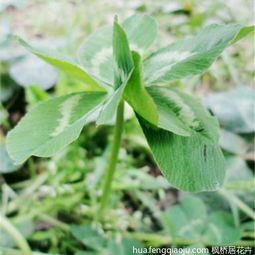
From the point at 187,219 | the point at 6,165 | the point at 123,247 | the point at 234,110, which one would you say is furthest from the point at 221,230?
the point at 6,165

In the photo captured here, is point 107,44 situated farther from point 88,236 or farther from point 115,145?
point 88,236

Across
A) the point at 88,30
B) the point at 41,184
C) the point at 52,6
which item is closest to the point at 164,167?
the point at 41,184

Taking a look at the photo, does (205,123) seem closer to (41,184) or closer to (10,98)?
(41,184)

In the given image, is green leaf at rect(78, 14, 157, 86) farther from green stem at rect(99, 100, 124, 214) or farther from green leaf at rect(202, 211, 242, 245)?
green leaf at rect(202, 211, 242, 245)

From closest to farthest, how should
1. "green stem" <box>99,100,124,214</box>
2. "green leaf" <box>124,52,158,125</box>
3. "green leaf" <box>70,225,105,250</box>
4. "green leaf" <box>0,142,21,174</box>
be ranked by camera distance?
"green leaf" <box>124,52,158,125</box> → "green stem" <box>99,100,124,214</box> → "green leaf" <box>70,225,105,250</box> → "green leaf" <box>0,142,21,174</box>

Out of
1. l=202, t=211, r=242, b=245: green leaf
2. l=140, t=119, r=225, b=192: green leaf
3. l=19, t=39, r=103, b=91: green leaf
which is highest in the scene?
l=19, t=39, r=103, b=91: green leaf

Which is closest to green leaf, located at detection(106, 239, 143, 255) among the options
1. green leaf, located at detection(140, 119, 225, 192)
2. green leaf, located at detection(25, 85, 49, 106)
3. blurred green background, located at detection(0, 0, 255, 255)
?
blurred green background, located at detection(0, 0, 255, 255)
